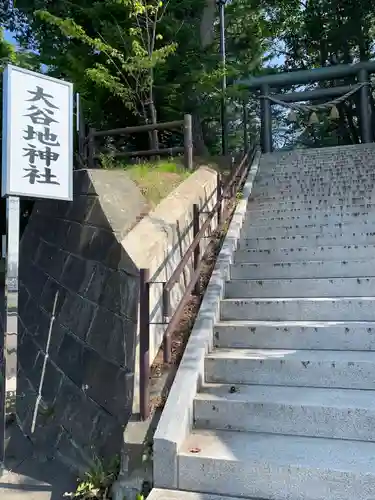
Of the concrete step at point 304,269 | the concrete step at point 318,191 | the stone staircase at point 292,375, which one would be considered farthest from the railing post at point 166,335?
the concrete step at point 318,191

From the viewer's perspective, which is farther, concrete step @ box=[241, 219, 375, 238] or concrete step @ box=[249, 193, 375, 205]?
concrete step @ box=[249, 193, 375, 205]

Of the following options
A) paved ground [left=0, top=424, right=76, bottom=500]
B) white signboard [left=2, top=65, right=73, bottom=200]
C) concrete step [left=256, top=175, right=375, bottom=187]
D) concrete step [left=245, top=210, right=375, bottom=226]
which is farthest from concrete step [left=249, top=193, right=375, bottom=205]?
paved ground [left=0, top=424, right=76, bottom=500]

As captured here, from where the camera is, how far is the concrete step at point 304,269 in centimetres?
446

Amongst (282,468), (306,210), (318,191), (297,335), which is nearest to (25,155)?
(297,335)

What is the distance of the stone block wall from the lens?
11.3ft

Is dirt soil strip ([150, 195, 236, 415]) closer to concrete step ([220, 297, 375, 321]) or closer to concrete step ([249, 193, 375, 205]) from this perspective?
concrete step ([220, 297, 375, 321])

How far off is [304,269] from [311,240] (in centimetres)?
81

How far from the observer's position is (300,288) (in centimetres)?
431

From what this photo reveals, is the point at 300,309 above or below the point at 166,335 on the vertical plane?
above

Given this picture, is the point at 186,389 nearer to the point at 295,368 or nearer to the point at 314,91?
the point at 295,368

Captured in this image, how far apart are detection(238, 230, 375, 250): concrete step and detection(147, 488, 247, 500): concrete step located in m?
3.16

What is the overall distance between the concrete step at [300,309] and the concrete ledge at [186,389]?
0.60ft

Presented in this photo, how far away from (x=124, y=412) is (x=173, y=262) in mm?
1612

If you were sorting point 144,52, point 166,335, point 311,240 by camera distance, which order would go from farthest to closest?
point 144,52 < point 311,240 < point 166,335
